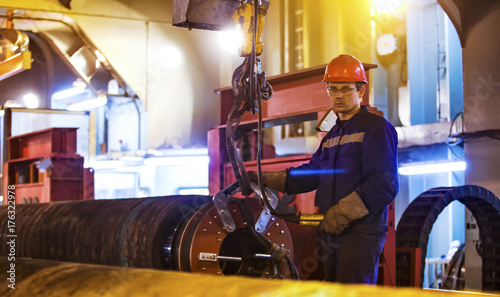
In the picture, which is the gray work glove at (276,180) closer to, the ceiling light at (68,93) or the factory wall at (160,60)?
the factory wall at (160,60)

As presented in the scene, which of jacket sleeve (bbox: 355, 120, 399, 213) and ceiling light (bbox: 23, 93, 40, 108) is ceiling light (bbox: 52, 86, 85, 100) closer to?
ceiling light (bbox: 23, 93, 40, 108)

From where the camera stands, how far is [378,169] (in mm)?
3297

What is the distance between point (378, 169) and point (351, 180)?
0.68 ft

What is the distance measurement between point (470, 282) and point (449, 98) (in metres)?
3.35

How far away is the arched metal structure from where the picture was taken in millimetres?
5359

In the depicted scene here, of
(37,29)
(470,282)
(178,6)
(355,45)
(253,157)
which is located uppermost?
(37,29)

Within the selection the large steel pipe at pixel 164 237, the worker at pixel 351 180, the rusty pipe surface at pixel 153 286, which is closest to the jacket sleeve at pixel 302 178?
the worker at pixel 351 180

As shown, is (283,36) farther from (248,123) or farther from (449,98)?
(248,123)

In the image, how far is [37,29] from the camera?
12.4 m

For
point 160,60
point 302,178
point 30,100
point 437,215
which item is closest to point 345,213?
point 302,178

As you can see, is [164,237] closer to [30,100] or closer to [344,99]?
[344,99]

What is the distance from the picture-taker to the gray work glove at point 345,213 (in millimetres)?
3225

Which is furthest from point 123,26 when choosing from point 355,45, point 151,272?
point 151,272


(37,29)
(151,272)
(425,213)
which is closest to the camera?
(151,272)
